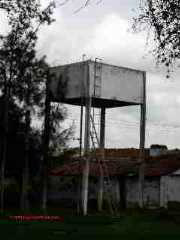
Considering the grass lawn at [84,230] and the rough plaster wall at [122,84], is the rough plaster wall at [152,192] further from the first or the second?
the grass lawn at [84,230]

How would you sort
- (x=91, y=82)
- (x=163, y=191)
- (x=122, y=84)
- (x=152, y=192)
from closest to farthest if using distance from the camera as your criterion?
→ 1. (x=91, y=82)
2. (x=122, y=84)
3. (x=163, y=191)
4. (x=152, y=192)

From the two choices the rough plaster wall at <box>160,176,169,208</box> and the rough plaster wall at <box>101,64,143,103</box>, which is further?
the rough plaster wall at <box>160,176,169,208</box>

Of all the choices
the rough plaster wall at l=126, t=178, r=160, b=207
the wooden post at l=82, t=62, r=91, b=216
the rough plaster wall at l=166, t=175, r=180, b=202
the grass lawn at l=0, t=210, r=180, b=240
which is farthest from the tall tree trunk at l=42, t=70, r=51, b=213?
the rough plaster wall at l=166, t=175, r=180, b=202

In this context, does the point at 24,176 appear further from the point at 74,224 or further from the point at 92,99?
the point at 74,224

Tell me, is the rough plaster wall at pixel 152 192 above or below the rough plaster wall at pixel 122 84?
below

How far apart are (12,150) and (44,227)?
12639 mm

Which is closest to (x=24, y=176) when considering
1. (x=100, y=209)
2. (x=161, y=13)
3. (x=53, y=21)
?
(x=100, y=209)

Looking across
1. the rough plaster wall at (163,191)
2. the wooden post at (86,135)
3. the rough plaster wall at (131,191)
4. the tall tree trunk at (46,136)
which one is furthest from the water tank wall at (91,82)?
the rough plaster wall at (131,191)

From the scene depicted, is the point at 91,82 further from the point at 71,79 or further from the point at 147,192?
the point at 147,192

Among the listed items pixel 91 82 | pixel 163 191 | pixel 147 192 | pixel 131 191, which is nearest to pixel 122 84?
pixel 91 82

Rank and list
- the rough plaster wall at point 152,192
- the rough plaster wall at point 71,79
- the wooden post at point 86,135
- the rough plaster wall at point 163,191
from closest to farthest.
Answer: the wooden post at point 86,135 → the rough plaster wall at point 71,79 → the rough plaster wall at point 163,191 → the rough plaster wall at point 152,192

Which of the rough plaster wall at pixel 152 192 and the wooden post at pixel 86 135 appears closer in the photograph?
the wooden post at pixel 86 135

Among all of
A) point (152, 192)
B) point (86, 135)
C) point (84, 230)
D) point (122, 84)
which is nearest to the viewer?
point (84, 230)

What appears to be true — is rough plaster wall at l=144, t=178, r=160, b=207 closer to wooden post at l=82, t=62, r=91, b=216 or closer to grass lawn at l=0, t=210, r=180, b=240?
wooden post at l=82, t=62, r=91, b=216
